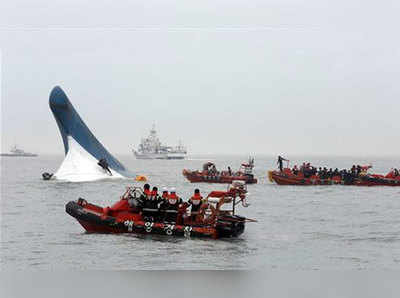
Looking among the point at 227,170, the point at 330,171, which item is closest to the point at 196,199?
the point at 227,170

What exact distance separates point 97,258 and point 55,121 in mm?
1750

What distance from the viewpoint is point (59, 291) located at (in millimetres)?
5145

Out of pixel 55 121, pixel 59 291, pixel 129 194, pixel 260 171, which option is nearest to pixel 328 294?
pixel 59 291

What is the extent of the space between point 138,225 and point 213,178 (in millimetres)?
1397

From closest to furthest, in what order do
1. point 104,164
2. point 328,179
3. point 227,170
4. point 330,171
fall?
point 227,170
point 104,164
point 330,171
point 328,179

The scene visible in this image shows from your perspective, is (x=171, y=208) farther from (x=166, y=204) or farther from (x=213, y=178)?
(x=213, y=178)

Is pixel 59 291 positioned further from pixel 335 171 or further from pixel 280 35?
pixel 335 171

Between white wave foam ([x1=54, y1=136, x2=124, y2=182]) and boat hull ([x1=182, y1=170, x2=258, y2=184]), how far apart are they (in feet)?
3.12

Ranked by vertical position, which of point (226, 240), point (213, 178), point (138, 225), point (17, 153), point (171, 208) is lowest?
point (226, 240)

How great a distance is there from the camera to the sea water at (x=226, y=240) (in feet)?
22.4

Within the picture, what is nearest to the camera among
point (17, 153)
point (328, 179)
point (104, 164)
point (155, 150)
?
point (17, 153)

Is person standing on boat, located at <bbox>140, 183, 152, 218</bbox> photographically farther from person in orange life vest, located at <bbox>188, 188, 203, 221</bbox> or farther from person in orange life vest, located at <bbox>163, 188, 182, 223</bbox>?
person in orange life vest, located at <bbox>188, 188, 203, 221</bbox>

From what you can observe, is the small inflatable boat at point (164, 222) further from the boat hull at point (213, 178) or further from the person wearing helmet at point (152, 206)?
the boat hull at point (213, 178)

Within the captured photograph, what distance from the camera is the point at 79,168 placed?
762cm
